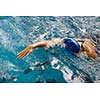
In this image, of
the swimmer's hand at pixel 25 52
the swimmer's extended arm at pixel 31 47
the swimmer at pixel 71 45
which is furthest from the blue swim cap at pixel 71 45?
the swimmer's hand at pixel 25 52

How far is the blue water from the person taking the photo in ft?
6.27

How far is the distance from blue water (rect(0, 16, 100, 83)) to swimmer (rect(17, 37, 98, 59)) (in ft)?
0.10

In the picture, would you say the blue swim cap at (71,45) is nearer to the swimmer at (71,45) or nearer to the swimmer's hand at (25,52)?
the swimmer at (71,45)

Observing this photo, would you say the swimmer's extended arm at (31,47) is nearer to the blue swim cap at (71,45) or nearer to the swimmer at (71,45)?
the swimmer at (71,45)

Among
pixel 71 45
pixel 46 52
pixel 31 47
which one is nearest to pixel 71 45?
pixel 71 45

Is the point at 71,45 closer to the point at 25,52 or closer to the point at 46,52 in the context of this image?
the point at 46,52

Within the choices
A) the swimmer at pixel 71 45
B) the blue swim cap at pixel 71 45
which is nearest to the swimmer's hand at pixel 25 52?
the swimmer at pixel 71 45

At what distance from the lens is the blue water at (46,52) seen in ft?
6.27

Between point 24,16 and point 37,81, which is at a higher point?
point 24,16

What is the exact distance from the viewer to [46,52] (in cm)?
194

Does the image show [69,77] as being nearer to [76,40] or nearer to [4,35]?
[76,40]

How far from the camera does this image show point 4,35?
1.94m
